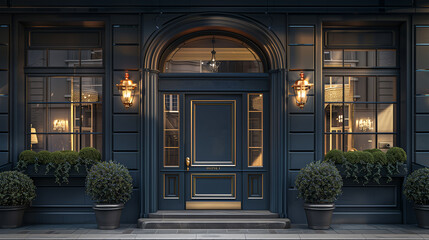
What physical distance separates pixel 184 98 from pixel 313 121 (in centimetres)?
293

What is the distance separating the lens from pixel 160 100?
9164 millimetres

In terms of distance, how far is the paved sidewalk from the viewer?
7770 mm

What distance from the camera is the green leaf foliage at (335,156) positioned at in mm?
8766

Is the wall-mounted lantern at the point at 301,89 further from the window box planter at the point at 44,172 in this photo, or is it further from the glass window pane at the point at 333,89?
the window box planter at the point at 44,172

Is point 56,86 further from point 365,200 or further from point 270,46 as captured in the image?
point 365,200

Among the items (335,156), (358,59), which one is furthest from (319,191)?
(358,59)

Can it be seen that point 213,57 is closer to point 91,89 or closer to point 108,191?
point 91,89

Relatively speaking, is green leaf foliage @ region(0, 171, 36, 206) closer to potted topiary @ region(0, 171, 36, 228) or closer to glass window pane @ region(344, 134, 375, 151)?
potted topiary @ region(0, 171, 36, 228)

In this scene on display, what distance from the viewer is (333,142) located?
9.16m

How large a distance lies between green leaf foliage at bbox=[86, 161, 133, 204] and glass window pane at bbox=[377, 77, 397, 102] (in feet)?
19.6

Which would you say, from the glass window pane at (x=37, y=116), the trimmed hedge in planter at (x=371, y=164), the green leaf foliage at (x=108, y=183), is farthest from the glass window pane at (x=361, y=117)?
the glass window pane at (x=37, y=116)

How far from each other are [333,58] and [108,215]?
19.8ft

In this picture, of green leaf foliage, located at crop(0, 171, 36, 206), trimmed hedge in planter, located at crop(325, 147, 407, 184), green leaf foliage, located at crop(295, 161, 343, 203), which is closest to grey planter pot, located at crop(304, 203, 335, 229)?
green leaf foliage, located at crop(295, 161, 343, 203)

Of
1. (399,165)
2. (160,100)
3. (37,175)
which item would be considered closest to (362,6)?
(399,165)
